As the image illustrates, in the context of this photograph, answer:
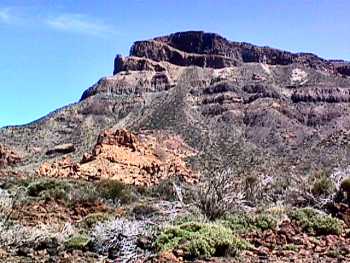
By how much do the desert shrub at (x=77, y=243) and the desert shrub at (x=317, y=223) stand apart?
3.80 meters

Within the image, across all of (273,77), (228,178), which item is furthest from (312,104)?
(228,178)

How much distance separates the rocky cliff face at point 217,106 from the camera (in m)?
69.2

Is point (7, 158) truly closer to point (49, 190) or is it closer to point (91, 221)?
point (49, 190)

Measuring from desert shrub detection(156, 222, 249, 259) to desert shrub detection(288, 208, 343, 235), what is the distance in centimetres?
179

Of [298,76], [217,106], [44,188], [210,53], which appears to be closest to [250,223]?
[44,188]

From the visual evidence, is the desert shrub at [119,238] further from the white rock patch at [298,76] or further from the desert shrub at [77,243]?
the white rock patch at [298,76]

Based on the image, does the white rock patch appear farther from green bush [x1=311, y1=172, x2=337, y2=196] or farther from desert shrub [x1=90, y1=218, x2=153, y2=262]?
desert shrub [x1=90, y1=218, x2=153, y2=262]

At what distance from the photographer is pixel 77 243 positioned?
11227 mm

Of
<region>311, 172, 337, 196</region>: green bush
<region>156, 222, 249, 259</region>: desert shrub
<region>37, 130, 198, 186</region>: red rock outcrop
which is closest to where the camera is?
<region>156, 222, 249, 259</region>: desert shrub

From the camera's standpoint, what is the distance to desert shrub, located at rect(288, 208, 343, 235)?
11.6 metres

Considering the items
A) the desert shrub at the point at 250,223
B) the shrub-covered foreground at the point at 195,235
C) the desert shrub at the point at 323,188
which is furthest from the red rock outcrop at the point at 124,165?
the desert shrub at the point at 250,223

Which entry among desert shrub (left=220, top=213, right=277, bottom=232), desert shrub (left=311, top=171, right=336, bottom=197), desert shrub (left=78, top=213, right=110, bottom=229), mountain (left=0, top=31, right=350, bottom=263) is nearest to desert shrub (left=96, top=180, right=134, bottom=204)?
mountain (left=0, top=31, right=350, bottom=263)

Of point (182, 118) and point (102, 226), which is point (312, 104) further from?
point (102, 226)

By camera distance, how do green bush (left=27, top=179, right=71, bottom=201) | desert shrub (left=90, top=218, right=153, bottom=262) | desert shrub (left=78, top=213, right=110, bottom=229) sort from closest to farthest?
1. desert shrub (left=90, top=218, right=153, bottom=262)
2. desert shrub (left=78, top=213, right=110, bottom=229)
3. green bush (left=27, top=179, right=71, bottom=201)
